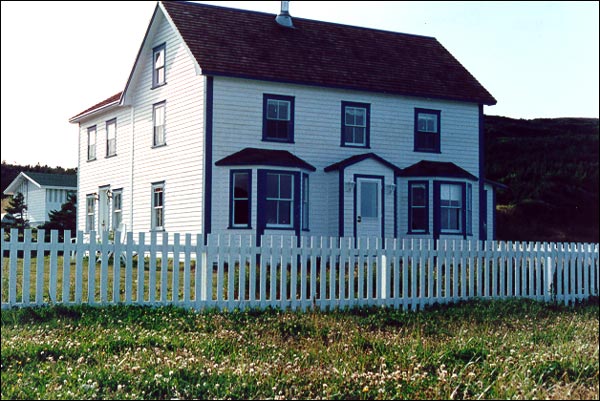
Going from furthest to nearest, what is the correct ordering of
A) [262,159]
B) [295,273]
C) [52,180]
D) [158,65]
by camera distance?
[52,180] < [158,65] < [262,159] < [295,273]

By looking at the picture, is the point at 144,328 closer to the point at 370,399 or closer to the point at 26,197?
the point at 370,399

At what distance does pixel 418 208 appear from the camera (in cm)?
2703

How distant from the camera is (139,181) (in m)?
28.1

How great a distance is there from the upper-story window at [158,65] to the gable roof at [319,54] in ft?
5.04

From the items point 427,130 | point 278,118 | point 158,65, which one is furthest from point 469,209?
point 158,65

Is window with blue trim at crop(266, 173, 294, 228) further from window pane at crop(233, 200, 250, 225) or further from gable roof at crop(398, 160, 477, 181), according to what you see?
gable roof at crop(398, 160, 477, 181)

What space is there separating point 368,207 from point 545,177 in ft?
80.2

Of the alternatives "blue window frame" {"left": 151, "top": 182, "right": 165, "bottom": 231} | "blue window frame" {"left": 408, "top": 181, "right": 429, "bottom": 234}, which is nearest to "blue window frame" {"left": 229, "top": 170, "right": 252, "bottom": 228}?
"blue window frame" {"left": 151, "top": 182, "right": 165, "bottom": 231}

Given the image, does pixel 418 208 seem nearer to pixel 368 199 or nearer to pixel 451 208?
pixel 451 208

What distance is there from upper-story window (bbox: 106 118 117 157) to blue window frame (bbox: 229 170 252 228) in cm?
800

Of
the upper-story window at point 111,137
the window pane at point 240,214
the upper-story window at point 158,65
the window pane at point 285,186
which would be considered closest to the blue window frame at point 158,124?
the upper-story window at point 158,65

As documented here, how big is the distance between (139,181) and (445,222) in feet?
33.6

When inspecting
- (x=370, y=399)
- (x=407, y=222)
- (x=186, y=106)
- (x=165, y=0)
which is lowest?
(x=370, y=399)

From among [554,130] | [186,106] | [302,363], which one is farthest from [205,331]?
[554,130]
